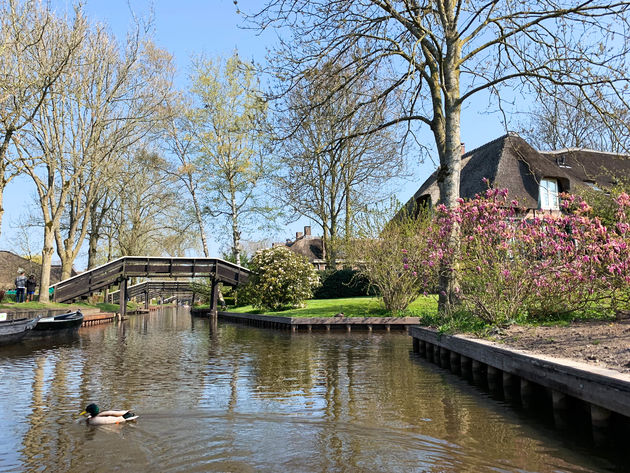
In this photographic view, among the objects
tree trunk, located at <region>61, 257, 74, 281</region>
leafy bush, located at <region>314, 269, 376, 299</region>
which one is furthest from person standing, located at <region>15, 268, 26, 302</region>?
leafy bush, located at <region>314, 269, 376, 299</region>

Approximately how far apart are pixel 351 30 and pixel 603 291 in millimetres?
8998

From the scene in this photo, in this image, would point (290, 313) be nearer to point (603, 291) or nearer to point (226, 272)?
point (226, 272)

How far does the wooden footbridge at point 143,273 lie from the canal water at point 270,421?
58.5 ft

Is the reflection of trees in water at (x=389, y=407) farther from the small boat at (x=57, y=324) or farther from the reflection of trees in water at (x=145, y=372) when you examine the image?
the small boat at (x=57, y=324)

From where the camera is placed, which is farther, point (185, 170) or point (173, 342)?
point (185, 170)

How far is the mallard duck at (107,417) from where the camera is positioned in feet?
22.1

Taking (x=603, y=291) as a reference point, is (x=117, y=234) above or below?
above

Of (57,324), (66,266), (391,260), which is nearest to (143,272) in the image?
(66,266)

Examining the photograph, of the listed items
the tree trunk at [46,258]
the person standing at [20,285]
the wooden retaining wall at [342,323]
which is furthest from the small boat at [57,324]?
the person standing at [20,285]

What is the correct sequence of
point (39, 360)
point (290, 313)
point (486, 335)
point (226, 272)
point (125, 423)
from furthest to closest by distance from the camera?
point (226, 272) < point (290, 313) < point (39, 360) < point (486, 335) < point (125, 423)

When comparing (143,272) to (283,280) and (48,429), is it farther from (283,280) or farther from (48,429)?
(48,429)

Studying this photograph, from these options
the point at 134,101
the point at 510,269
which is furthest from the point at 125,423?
the point at 134,101

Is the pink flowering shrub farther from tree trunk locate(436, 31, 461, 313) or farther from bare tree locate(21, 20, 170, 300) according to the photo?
bare tree locate(21, 20, 170, 300)

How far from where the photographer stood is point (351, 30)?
1414cm
